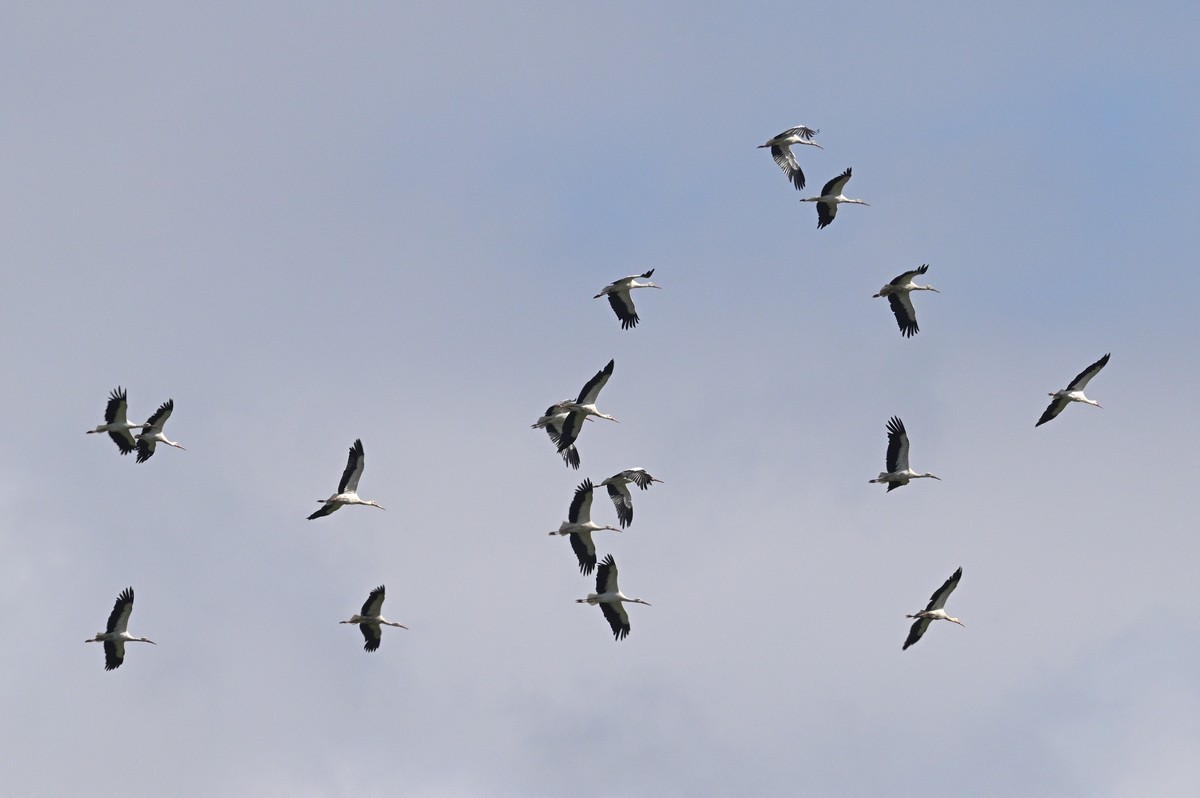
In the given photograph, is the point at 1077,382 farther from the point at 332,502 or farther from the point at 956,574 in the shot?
the point at 332,502

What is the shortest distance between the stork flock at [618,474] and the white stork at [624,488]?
0.08ft

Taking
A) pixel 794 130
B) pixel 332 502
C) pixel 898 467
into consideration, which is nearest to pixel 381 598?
pixel 332 502

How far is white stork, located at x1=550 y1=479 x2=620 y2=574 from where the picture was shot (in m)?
49.9

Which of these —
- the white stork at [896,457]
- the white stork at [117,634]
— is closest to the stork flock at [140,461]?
the white stork at [117,634]

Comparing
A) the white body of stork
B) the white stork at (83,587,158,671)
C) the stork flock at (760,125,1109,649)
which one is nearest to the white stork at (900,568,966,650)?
the stork flock at (760,125,1109,649)

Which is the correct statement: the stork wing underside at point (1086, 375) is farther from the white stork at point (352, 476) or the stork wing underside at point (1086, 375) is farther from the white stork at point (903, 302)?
the white stork at point (352, 476)

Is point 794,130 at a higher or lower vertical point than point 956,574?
higher

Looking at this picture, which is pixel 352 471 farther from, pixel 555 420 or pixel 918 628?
pixel 918 628

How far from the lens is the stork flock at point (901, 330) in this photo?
50375mm

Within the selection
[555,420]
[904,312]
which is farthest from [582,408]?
[904,312]

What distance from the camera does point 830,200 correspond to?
54.2m

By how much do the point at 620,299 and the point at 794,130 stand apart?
687 cm

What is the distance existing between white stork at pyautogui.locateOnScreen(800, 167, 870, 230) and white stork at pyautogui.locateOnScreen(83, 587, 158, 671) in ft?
63.0

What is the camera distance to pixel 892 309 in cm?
5294
